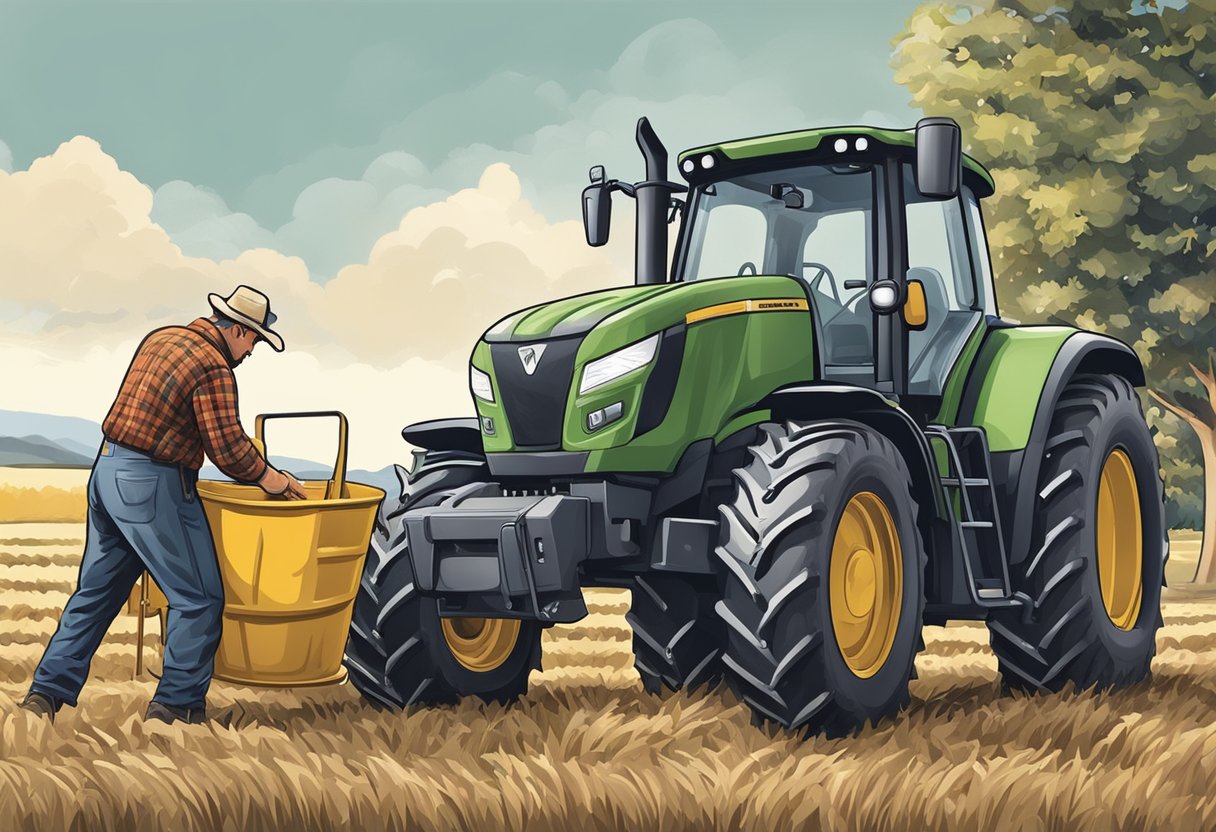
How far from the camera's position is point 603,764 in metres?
5.66

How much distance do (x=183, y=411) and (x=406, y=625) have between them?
4.68 ft

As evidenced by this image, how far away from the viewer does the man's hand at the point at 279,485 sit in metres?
6.96

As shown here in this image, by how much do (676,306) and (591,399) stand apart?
54 centimetres

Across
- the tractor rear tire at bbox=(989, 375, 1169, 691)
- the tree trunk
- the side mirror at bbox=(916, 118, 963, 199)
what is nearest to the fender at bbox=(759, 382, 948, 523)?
the side mirror at bbox=(916, 118, 963, 199)

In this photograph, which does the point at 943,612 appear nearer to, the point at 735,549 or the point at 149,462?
the point at 735,549

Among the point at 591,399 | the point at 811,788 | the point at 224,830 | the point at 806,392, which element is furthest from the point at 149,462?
the point at 811,788

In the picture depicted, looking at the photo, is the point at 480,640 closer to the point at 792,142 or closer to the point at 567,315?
the point at 567,315

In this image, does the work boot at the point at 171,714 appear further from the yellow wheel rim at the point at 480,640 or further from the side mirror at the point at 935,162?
the side mirror at the point at 935,162

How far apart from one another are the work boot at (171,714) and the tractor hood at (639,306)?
82.1 inches

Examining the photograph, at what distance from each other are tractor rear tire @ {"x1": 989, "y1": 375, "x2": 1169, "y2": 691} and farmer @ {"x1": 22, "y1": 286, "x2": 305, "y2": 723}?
11.9 ft

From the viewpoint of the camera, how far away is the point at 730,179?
26.8 feet

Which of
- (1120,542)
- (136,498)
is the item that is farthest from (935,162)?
(136,498)

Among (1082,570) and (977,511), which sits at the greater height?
(977,511)

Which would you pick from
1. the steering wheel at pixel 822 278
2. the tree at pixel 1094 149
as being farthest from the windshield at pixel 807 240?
the tree at pixel 1094 149
